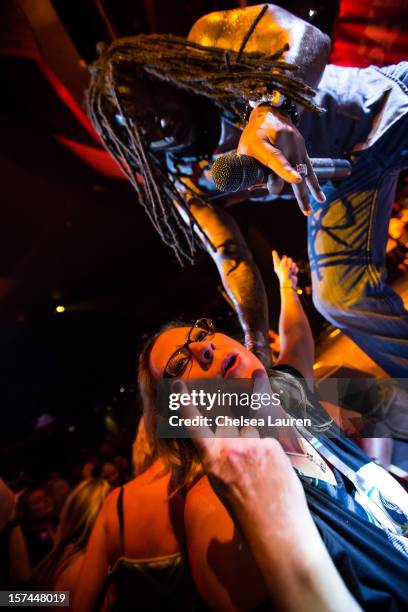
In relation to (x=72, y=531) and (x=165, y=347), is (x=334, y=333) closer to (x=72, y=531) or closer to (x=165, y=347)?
(x=165, y=347)

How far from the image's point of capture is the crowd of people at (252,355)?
633 millimetres

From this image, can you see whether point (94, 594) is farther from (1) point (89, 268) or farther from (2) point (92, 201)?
(2) point (92, 201)

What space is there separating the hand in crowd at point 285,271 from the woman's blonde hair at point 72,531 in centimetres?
128

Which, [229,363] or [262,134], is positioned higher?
[262,134]

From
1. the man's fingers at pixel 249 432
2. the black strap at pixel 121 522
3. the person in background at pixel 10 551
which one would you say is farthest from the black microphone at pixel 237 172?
the person in background at pixel 10 551

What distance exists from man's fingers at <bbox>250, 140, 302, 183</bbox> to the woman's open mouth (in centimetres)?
44

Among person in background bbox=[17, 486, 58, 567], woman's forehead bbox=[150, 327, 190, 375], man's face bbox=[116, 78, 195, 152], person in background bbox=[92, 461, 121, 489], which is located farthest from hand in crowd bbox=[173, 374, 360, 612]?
person in background bbox=[92, 461, 121, 489]

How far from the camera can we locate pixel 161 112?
131cm

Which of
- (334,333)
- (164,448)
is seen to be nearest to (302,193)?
(164,448)

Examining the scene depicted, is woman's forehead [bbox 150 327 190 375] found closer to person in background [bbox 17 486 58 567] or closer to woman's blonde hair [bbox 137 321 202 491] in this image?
woman's blonde hair [bbox 137 321 202 491]

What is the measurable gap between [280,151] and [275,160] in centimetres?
4

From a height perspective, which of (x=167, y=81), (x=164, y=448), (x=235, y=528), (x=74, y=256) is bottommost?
(x=74, y=256)

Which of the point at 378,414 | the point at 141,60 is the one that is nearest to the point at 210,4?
the point at 141,60

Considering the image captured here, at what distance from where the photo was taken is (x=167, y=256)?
2.51 m
